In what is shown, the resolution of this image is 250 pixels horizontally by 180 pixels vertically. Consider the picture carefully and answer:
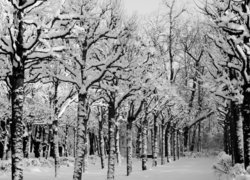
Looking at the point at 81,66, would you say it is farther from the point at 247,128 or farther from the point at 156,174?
the point at 156,174

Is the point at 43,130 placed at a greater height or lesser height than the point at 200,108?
lesser

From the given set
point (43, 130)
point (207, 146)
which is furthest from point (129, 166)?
point (207, 146)

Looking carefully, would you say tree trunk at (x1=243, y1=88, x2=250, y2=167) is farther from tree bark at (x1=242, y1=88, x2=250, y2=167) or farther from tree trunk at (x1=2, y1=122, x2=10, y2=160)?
tree trunk at (x1=2, y1=122, x2=10, y2=160)

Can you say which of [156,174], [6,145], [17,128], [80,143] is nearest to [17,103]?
[17,128]

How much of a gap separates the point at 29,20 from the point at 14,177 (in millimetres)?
4384

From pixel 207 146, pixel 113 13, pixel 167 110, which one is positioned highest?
pixel 113 13

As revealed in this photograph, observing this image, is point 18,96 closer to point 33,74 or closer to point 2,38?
point 2,38

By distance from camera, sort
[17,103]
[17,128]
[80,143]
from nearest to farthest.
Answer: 1. [17,128]
2. [17,103]
3. [80,143]

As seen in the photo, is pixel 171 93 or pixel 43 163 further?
pixel 43 163

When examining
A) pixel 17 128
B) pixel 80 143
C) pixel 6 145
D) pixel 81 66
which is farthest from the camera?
pixel 6 145

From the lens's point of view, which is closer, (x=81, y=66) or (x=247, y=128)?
(x=247, y=128)

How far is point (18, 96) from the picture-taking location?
9.66m

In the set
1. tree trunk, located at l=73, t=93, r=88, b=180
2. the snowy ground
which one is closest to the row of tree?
tree trunk, located at l=73, t=93, r=88, b=180

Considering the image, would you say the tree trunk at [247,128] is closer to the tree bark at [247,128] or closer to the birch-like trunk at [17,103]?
the tree bark at [247,128]
